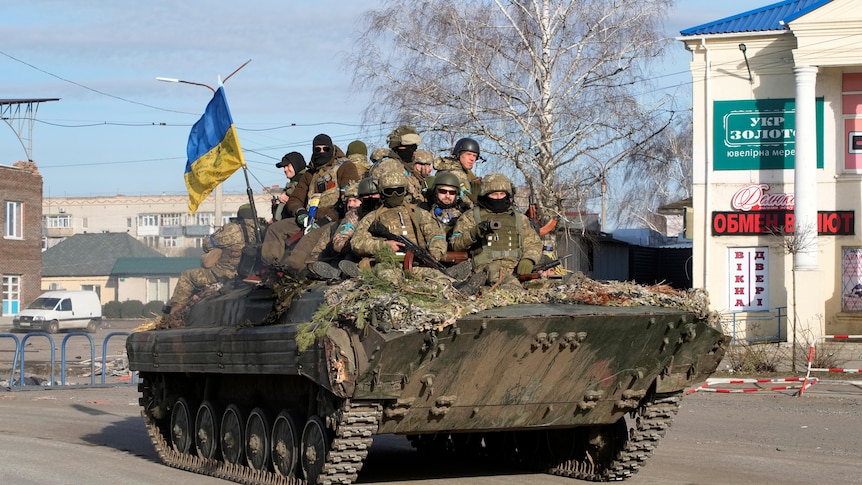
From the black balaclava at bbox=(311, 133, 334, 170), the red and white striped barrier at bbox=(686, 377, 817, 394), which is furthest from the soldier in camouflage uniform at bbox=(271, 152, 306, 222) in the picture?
the red and white striped barrier at bbox=(686, 377, 817, 394)

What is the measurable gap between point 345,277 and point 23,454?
4.73 metres

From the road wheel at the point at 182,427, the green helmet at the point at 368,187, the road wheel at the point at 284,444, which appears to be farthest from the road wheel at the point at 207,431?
the green helmet at the point at 368,187

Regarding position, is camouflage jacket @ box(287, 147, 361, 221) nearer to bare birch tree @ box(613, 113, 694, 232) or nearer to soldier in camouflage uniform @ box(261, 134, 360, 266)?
soldier in camouflage uniform @ box(261, 134, 360, 266)

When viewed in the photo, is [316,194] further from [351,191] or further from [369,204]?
[369,204]

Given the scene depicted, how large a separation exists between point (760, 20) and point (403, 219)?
1789 cm

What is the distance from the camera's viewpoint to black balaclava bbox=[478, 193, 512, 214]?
10711mm

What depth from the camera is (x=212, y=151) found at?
14094 mm

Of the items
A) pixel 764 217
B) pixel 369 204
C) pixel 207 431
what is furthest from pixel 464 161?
pixel 764 217

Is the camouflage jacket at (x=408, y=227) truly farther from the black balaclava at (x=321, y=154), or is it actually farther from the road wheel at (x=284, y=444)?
the black balaclava at (x=321, y=154)

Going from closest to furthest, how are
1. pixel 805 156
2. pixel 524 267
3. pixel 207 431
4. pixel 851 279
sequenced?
pixel 524 267, pixel 207 431, pixel 805 156, pixel 851 279

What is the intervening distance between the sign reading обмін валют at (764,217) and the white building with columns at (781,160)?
0.07 ft

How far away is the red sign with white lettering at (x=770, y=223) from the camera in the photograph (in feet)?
84.9

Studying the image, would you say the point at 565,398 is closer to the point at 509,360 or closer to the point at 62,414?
the point at 509,360

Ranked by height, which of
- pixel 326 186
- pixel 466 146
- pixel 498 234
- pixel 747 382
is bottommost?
pixel 747 382
